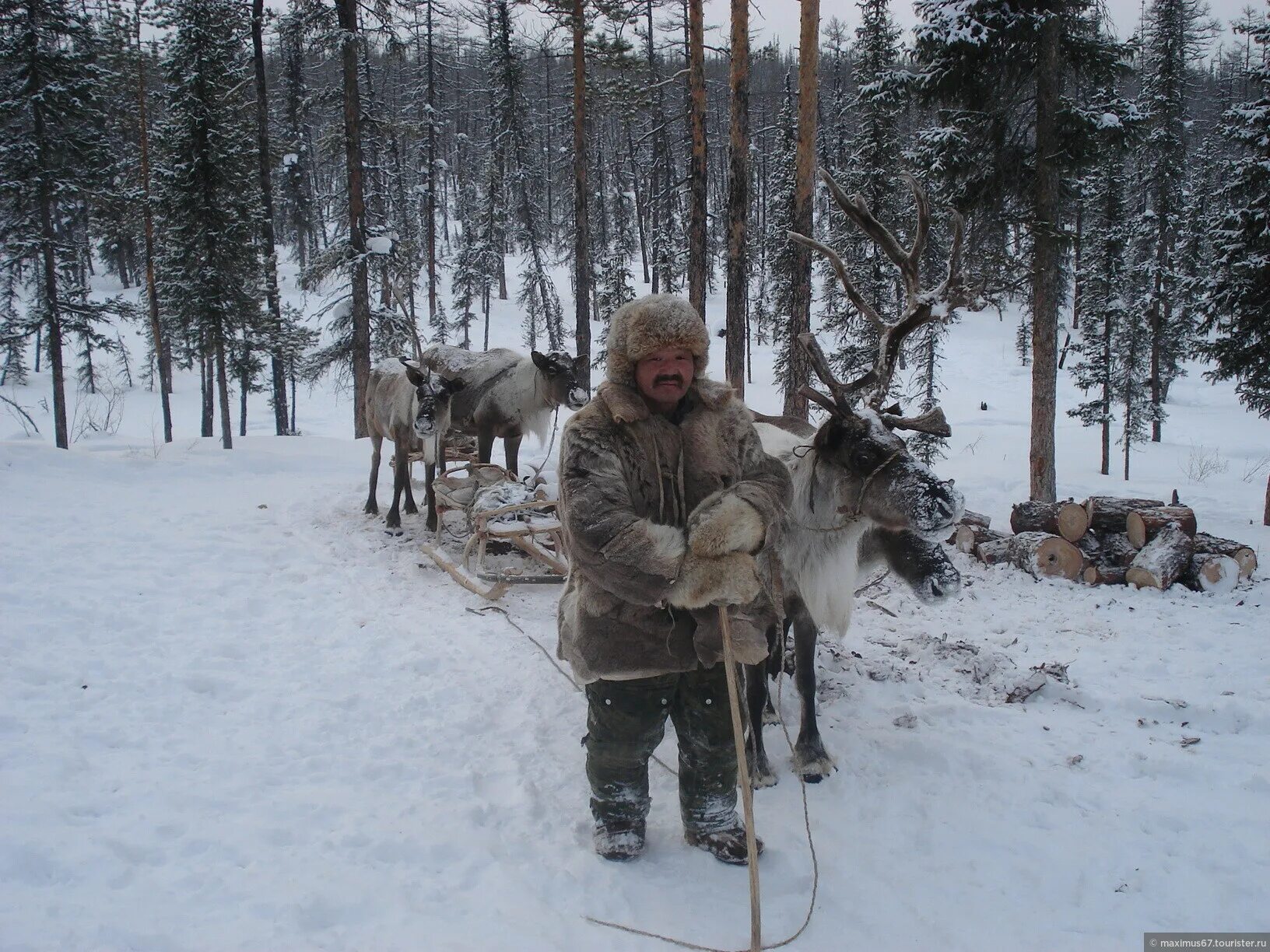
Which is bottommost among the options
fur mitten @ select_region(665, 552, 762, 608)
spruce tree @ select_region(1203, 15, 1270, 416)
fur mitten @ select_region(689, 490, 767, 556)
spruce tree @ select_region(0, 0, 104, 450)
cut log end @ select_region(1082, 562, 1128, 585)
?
cut log end @ select_region(1082, 562, 1128, 585)

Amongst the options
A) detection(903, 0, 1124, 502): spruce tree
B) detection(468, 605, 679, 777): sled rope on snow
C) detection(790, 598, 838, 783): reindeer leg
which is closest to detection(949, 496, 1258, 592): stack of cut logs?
detection(903, 0, 1124, 502): spruce tree

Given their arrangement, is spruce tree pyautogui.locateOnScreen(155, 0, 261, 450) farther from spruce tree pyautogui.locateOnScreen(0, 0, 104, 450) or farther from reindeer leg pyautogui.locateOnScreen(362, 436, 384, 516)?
reindeer leg pyautogui.locateOnScreen(362, 436, 384, 516)

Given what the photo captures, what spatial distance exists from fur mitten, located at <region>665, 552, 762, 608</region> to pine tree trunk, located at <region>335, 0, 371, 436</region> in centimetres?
1031

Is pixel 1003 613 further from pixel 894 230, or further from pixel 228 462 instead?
pixel 894 230

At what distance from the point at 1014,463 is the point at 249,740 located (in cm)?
1604

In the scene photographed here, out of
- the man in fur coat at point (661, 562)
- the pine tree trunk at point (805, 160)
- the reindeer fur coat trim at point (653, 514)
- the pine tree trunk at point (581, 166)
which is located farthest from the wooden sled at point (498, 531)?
the pine tree trunk at point (581, 166)

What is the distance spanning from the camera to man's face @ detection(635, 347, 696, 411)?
8.30 feet

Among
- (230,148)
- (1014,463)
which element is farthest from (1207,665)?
(230,148)

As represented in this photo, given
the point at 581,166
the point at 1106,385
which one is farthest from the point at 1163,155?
the point at 581,166

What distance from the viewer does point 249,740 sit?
3416 mm

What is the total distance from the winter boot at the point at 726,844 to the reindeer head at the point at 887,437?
59.0 inches

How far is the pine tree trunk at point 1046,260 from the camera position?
9070 mm

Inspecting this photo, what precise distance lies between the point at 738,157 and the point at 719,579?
7481 mm

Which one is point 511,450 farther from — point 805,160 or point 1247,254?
point 1247,254
